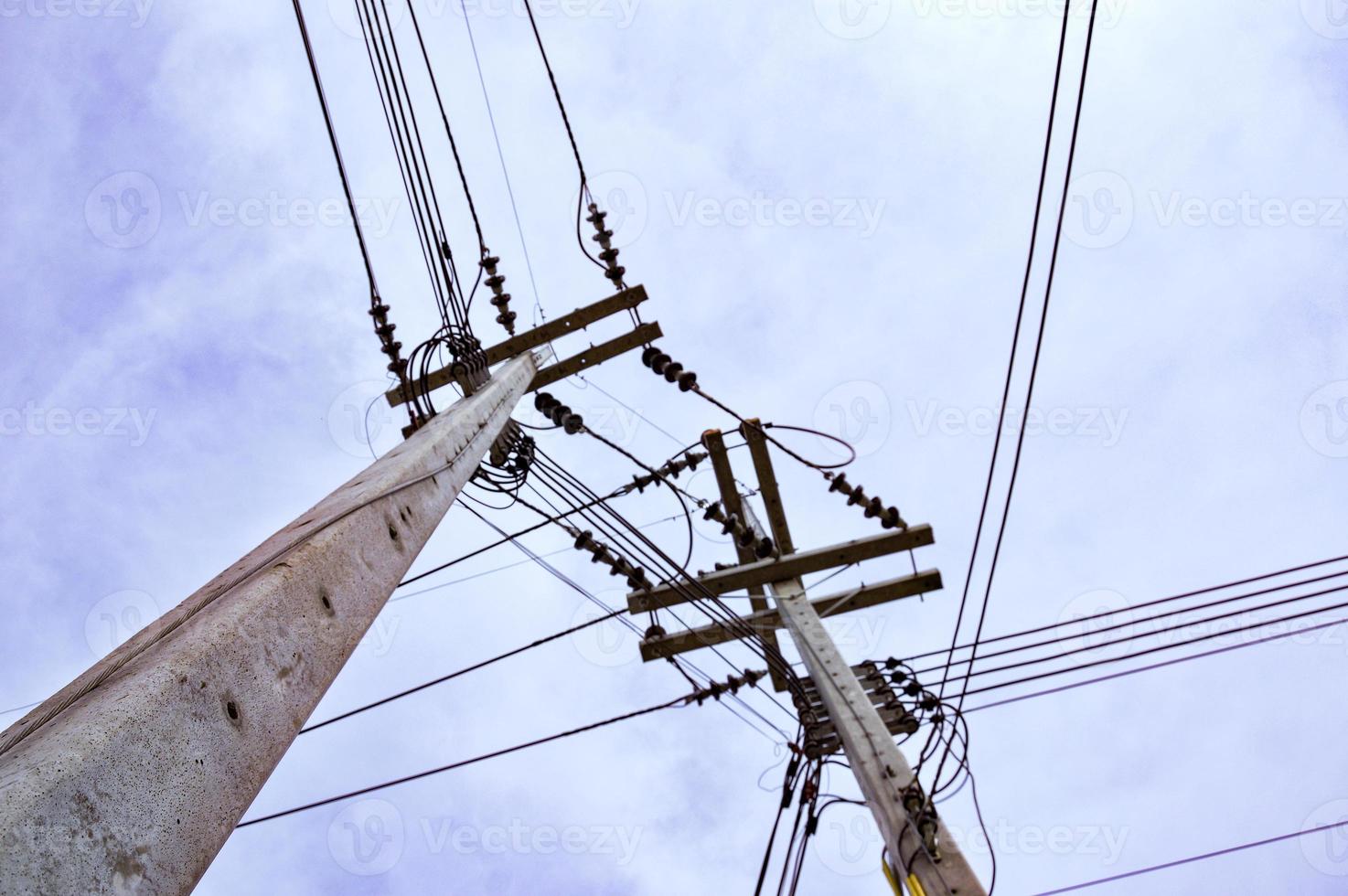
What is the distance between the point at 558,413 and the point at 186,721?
7.28 metres

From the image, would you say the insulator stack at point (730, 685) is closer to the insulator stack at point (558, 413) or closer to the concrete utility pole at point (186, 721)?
the insulator stack at point (558, 413)

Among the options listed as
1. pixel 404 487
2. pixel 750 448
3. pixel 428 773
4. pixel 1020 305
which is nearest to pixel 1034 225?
pixel 1020 305

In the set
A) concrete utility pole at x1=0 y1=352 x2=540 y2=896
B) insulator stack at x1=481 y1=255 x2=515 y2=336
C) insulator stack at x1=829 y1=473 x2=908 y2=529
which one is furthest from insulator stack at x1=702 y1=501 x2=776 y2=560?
→ concrete utility pole at x1=0 y1=352 x2=540 y2=896

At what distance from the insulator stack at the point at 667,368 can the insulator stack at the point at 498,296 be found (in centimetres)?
136

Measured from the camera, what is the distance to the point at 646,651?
25.6ft

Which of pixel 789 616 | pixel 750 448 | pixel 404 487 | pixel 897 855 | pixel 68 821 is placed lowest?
pixel 68 821

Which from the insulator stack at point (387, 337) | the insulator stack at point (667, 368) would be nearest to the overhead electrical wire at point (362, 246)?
the insulator stack at point (387, 337)

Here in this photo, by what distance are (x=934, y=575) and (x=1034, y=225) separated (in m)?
3.83

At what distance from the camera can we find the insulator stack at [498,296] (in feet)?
25.9

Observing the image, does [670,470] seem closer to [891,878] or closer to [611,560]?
[611,560]

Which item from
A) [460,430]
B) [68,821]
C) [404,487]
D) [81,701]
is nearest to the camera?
[68,821]

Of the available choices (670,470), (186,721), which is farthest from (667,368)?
(186,721)

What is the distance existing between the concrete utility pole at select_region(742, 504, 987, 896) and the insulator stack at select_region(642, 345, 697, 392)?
9.74 feet

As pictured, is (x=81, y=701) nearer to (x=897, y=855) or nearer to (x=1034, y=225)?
(x=897, y=855)
